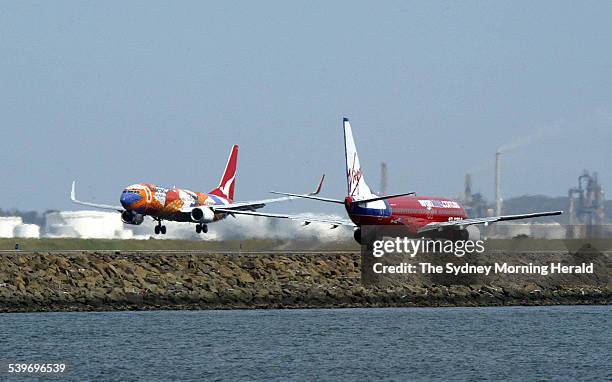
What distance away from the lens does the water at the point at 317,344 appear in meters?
66.4

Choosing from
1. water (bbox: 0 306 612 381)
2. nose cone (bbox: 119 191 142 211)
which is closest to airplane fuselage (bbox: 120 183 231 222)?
nose cone (bbox: 119 191 142 211)

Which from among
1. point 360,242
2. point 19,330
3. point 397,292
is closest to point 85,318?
point 19,330

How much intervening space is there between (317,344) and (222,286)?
23.6 metres

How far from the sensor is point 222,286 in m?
98.1

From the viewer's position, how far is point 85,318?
8625 centimetres

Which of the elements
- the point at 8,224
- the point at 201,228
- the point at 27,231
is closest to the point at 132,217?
the point at 201,228

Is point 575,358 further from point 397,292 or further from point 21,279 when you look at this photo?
point 21,279

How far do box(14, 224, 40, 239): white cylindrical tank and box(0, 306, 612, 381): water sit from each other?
5251 centimetres

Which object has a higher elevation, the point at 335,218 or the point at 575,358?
the point at 335,218

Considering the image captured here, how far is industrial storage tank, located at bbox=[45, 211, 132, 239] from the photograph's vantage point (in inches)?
5482

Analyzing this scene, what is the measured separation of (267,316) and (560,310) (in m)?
21.2

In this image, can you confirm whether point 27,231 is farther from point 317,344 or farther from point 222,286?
point 317,344

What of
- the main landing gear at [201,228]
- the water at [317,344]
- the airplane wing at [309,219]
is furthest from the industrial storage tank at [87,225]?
the water at [317,344]

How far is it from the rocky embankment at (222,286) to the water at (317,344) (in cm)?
326
